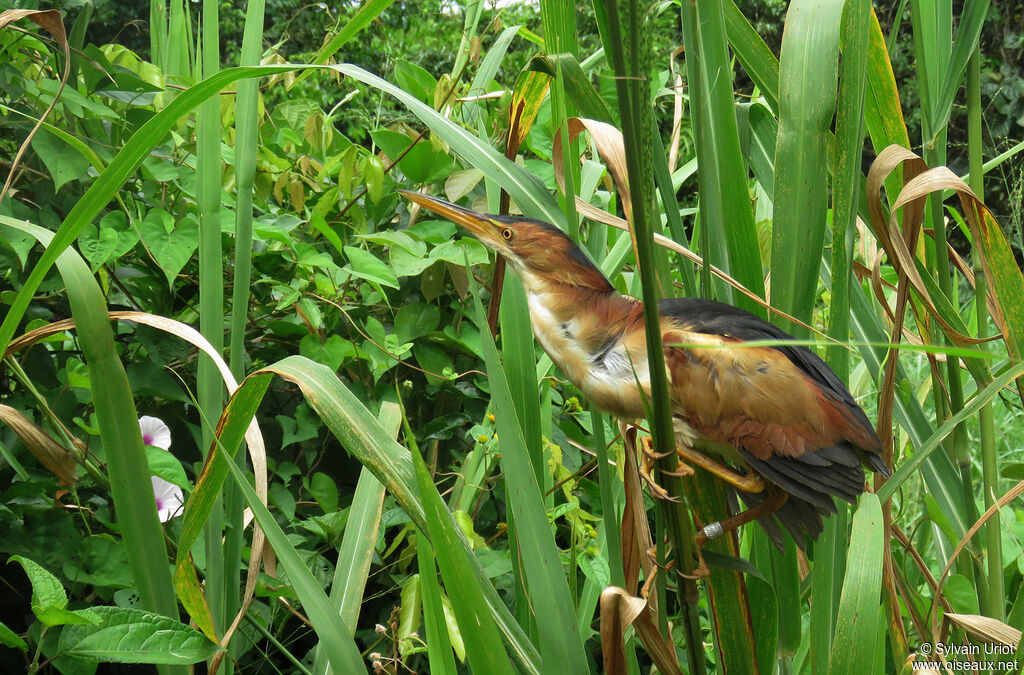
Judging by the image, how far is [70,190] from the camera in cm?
121

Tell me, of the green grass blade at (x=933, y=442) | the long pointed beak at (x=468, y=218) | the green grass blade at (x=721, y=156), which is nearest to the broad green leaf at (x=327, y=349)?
the long pointed beak at (x=468, y=218)

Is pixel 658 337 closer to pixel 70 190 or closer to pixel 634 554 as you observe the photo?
pixel 634 554

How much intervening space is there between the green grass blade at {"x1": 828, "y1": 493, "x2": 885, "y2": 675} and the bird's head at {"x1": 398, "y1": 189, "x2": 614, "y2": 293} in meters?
0.33

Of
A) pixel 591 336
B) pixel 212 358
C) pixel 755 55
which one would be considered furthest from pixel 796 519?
pixel 212 358

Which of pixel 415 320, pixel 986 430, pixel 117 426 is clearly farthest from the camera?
pixel 415 320

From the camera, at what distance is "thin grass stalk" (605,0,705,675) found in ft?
1.45

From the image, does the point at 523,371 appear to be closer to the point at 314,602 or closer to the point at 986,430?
the point at 314,602

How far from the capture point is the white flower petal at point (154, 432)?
1.06 m

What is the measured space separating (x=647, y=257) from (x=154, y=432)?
0.83 metres

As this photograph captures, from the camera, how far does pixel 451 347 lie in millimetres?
1437

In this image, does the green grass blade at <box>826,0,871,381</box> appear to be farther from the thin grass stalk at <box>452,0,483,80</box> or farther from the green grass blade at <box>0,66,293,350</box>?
the thin grass stalk at <box>452,0,483,80</box>

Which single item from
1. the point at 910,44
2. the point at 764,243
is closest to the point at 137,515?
the point at 764,243

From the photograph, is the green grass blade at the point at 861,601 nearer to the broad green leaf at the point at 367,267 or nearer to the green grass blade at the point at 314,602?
the green grass blade at the point at 314,602

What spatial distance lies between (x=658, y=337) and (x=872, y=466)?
406 mm
